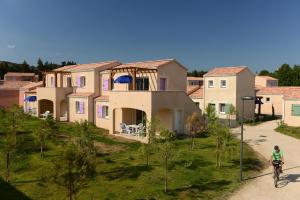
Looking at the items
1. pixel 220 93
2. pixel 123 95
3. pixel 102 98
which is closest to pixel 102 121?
pixel 102 98

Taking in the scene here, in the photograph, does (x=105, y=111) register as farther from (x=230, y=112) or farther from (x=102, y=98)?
(x=230, y=112)

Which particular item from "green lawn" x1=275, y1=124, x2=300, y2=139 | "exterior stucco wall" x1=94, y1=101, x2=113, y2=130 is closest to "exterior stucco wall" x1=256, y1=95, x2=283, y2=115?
"green lawn" x1=275, y1=124, x2=300, y2=139

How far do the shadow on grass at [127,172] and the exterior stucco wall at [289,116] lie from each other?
2285 cm

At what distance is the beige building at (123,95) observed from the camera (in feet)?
90.4

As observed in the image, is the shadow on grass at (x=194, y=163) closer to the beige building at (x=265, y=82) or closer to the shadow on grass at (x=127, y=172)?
the shadow on grass at (x=127, y=172)

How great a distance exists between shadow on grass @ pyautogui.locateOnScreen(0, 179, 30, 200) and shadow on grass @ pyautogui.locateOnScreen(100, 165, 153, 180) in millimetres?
4506

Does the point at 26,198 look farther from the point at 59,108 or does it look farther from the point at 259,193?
the point at 59,108

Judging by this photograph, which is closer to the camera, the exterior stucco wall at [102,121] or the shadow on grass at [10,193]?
the shadow on grass at [10,193]

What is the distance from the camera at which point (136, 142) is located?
26109 millimetres

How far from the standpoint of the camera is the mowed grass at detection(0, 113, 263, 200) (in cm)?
1505

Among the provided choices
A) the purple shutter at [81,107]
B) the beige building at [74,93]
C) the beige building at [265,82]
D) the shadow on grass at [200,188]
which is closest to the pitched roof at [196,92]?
the beige building at [74,93]

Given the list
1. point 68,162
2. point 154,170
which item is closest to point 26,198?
point 68,162

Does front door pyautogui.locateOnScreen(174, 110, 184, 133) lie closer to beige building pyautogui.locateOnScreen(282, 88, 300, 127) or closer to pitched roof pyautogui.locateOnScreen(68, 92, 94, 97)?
pitched roof pyautogui.locateOnScreen(68, 92, 94, 97)

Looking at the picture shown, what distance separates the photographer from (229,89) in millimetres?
39594
